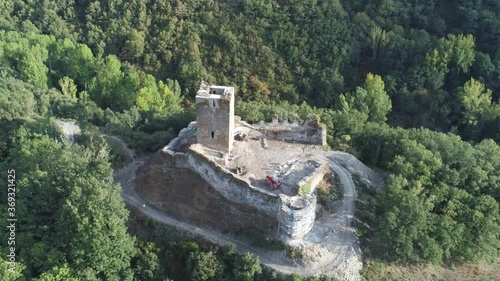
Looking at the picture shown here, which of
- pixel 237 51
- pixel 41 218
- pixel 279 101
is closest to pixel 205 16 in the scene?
pixel 237 51

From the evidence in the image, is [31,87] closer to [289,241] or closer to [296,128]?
[296,128]

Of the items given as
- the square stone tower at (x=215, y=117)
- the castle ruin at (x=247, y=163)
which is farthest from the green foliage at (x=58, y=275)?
the square stone tower at (x=215, y=117)

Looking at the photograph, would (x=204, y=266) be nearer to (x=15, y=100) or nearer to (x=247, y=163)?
(x=247, y=163)

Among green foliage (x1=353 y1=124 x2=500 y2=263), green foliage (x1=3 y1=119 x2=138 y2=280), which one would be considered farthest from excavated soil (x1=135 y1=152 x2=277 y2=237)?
green foliage (x1=353 y1=124 x2=500 y2=263)

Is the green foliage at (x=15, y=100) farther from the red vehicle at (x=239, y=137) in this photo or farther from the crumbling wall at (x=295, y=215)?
the crumbling wall at (x=295, y=215)

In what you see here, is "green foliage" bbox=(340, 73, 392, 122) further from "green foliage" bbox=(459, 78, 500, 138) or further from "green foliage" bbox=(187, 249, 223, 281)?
"green foliage" bbox=(187, 249, 223, 281)
